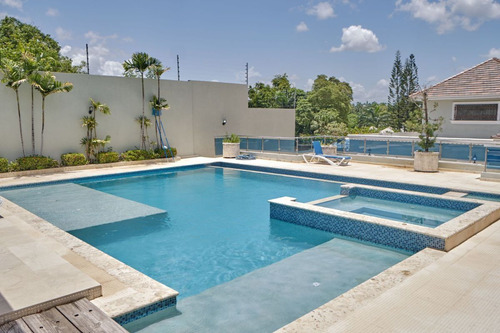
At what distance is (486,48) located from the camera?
108 ft

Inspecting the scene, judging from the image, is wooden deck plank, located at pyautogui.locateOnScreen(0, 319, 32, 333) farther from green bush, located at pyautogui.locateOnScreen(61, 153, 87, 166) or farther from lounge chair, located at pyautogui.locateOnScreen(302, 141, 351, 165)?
lounge chair, located at pyautogui.locateOnScreen(302, 141, 351, 165)

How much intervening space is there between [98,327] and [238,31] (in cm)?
3177

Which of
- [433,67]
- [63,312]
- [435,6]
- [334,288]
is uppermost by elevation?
[435,6]

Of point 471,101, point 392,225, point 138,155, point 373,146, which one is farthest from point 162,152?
point 471,101

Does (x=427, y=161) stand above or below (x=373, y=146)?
below

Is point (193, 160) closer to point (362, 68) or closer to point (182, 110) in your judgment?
point (182, 110)

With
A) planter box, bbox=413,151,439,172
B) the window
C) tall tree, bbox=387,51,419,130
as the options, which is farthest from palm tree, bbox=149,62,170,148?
tall tree, bbox=387,51,419,130

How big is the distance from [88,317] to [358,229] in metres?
4.68

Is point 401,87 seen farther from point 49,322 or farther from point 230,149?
point 49,322

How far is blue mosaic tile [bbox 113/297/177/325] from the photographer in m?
3.84

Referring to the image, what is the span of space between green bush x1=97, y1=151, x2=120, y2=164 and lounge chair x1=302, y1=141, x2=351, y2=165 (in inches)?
284

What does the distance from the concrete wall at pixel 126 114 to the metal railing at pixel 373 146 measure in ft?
4.91

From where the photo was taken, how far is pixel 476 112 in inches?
717

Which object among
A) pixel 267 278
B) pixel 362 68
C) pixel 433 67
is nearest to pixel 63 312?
pixel 267 278
